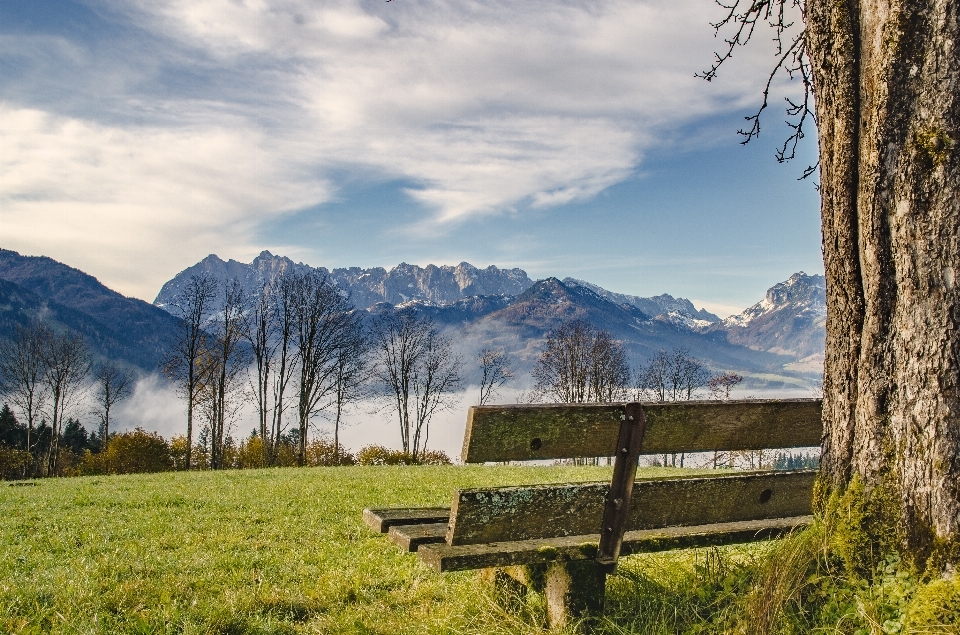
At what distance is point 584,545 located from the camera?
3.71 m

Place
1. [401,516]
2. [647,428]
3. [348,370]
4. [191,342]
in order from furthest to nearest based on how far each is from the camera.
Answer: [348,370] < [191,342] < [401,516] < [647,428]

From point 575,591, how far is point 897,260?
254 cm

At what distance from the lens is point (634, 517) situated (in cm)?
390

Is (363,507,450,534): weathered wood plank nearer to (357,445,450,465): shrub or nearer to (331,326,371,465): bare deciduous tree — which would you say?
(357,445,450,465): shrub

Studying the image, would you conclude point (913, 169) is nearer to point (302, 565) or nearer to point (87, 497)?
point (302, 565)

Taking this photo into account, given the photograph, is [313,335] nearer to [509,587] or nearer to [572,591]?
[509,587]

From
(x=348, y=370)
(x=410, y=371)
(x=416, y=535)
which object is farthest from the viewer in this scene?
(x=410, y=371)

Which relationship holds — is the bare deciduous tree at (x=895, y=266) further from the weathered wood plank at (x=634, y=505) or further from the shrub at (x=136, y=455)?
the shrub at (x=136, y=455)

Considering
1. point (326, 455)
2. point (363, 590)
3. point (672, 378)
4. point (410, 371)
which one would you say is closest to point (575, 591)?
point (363, 590)

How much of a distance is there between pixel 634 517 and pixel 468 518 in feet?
3.47

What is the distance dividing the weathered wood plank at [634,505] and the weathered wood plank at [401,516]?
3.15 ft

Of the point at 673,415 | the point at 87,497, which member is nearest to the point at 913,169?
the point at 673,415

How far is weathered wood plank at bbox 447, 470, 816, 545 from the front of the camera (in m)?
3.56

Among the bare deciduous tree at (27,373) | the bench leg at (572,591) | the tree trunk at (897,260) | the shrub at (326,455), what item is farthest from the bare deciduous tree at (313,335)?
the tree trunk at (897,260)
